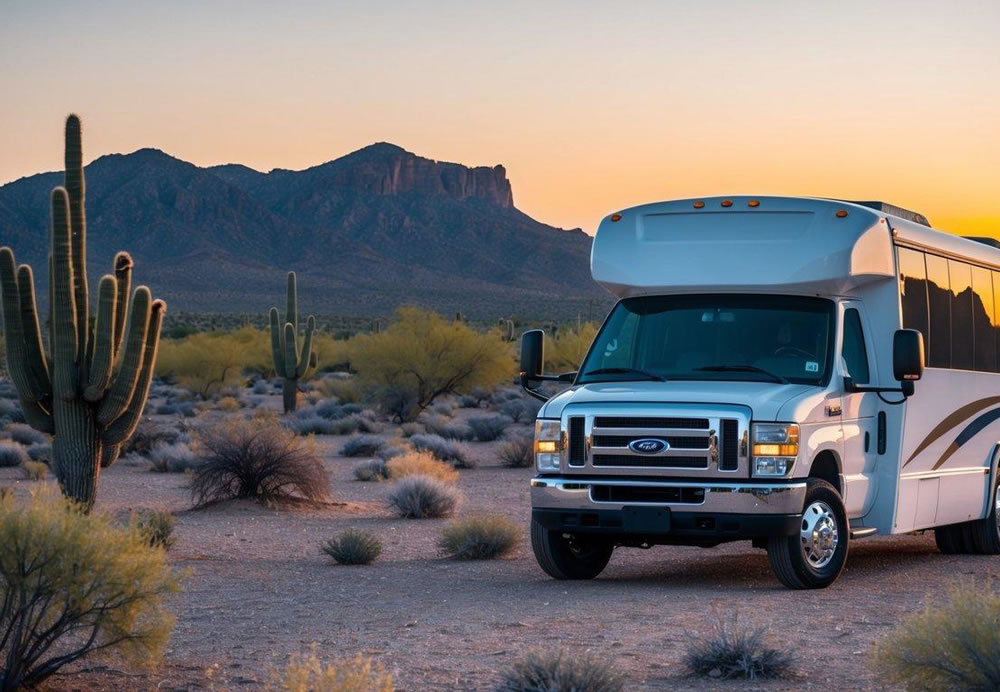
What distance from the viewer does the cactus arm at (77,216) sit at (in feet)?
53.4

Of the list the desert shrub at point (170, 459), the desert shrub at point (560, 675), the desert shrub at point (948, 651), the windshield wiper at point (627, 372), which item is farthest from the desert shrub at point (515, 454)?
the desert shrub at point (948, 651)

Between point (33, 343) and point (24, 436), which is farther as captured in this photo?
point (24, 436)

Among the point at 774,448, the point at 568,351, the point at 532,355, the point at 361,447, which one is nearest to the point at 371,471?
the point at 361,447

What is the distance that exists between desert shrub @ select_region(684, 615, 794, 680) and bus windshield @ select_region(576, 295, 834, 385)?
11.4ft

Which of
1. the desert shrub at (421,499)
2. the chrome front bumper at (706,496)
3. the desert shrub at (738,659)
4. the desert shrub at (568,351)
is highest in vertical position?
the desert shrub at (568,351)

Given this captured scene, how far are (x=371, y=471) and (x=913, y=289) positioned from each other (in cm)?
1386

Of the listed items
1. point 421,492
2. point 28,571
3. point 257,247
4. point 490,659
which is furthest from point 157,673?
point 257,247

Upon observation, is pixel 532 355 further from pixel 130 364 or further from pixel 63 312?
pixel 63 312

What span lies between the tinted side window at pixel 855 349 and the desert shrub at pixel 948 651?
16.4 feet

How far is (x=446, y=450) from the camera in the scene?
2817cm

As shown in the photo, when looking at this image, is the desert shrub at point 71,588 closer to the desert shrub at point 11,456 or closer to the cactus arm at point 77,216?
the cactus arm at point 77,216

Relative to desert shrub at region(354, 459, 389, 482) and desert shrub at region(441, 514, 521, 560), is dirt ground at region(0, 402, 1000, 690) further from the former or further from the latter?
desert shrub at region(354, 459, 389, 482)

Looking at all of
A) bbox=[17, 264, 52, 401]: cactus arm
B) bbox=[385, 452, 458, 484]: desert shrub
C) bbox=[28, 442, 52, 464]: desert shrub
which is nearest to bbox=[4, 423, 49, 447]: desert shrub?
bbox=[28, 442, 52, 464]: desert shrub

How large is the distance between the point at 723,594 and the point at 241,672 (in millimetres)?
4330
